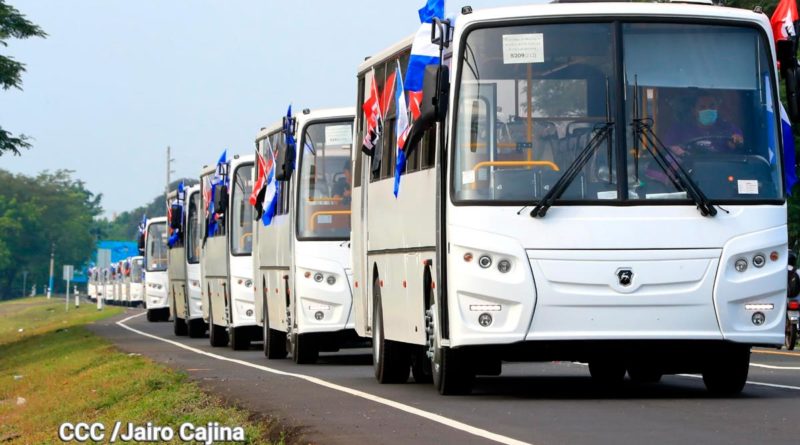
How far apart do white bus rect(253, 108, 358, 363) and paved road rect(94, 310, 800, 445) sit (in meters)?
1.50

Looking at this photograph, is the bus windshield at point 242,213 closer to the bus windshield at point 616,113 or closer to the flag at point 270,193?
the flag at point 270,193

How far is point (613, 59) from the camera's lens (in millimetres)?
15812

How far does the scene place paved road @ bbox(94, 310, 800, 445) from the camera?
1241 cm

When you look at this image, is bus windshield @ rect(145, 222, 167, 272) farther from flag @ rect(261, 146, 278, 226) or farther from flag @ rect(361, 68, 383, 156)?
flag @ rect(361, 68, 383, 156)

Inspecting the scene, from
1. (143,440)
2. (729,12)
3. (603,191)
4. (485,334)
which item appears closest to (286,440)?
(143,440)

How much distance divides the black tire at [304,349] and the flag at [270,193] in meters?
2.92

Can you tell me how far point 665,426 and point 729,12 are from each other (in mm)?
4459

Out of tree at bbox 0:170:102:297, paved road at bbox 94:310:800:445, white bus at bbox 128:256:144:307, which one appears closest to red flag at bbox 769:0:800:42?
paved road at bbox 94:310:800:445

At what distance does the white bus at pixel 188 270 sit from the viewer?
40.8 metres

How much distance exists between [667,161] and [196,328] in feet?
88.2

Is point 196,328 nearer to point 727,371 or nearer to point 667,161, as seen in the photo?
point 727,371

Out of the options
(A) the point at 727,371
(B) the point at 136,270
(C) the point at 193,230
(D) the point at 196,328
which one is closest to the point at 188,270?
(C) the point at 193,230

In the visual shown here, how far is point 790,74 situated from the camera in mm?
15477

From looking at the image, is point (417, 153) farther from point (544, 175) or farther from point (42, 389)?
point (42, 389)
